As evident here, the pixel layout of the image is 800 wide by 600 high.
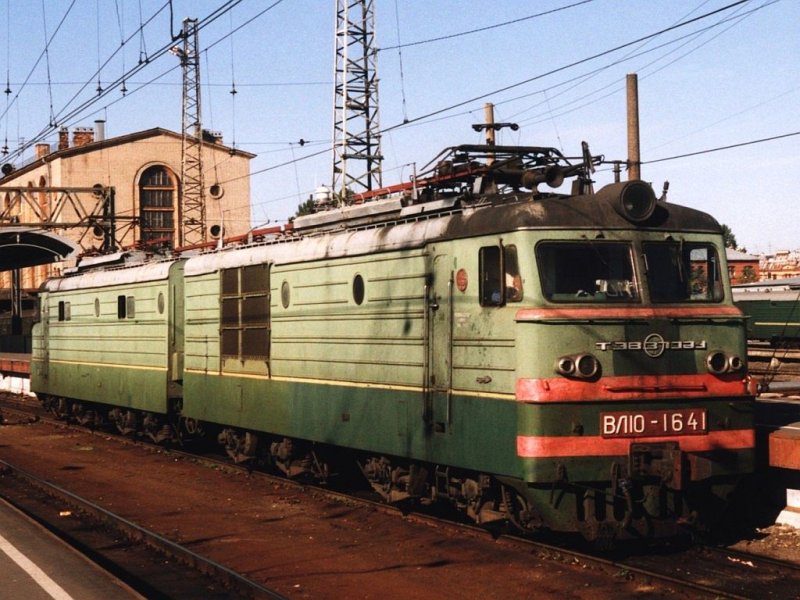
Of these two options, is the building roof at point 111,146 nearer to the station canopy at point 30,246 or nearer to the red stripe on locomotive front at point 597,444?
the station canopy at point 30,246

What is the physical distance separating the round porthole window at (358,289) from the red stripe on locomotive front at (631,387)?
138 inches

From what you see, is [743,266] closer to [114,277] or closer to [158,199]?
[158,199]

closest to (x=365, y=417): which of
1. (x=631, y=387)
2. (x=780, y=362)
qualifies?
(x=631, y=387)

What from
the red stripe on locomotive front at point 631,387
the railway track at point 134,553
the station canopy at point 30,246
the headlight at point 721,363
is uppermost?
the station canopy at point 30,246

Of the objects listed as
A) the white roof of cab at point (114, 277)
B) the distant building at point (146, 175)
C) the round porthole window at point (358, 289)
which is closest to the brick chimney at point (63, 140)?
the distant building at point (146, 175)

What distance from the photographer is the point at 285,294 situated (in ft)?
51.4

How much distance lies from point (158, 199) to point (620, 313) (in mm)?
63875

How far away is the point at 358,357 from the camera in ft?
44.7

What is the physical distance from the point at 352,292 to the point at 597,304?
12.8 ft

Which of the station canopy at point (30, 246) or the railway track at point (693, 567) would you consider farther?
the station canopy at point (30, 246)

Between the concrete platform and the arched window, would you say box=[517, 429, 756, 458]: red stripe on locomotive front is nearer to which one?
the concrete platform

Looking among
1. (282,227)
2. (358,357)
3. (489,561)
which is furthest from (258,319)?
(489,561)

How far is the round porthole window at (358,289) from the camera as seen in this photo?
13578 millimetres

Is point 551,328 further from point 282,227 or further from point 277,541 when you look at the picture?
point 282,227
